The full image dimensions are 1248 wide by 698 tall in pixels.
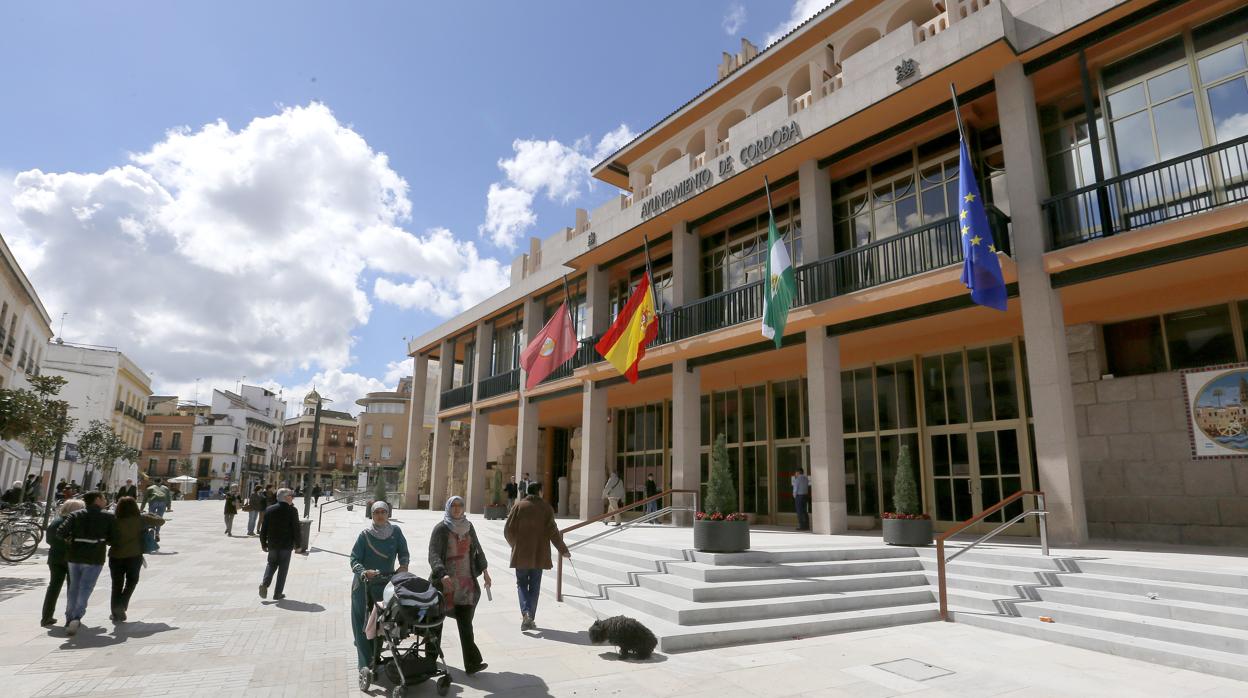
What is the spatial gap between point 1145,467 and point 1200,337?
2.52 metres

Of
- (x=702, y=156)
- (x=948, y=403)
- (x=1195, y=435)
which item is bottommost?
(x=1195, y=435)

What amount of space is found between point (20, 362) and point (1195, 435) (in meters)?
39.5

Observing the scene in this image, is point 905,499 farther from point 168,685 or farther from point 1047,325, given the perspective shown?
point 168,685

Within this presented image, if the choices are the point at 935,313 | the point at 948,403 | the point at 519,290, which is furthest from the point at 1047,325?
the point at 519,290

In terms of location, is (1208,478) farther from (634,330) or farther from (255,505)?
(255,505)

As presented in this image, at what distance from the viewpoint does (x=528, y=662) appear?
6633mm

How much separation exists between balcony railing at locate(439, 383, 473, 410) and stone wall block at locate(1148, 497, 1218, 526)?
2475cm

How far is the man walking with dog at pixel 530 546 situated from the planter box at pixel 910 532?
6.26m

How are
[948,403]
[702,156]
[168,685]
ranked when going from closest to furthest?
1. [168,685]
2. [948,403]
3. [702,156]

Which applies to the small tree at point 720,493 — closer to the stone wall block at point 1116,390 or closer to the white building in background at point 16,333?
the stone wall block at point 1116,390

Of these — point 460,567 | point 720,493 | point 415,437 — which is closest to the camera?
point 460,567

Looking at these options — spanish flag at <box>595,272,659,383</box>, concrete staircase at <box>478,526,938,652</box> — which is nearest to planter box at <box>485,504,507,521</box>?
spanish flag at <box>595,272,659,383</box>

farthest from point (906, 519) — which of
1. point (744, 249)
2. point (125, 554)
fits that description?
point (125, 554)

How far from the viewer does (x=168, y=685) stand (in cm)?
565
